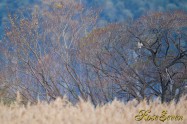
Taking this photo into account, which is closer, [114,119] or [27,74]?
[114,119]

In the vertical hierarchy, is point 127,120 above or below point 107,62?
below

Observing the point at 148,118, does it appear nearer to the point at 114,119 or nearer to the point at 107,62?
the point at 114,119

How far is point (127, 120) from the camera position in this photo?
4.27m

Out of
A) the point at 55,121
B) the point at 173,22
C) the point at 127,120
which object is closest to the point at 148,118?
the point at 127,120

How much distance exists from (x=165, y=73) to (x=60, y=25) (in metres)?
5.53

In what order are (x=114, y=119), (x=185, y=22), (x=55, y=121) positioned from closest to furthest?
(x=55, y=121) < (x=114, y=119) < (x=185, y=22)

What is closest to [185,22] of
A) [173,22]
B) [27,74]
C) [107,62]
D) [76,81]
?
[173,22]

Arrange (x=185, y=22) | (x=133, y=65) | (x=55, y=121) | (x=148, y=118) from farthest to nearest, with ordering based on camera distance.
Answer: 1. (x=133, y=65)
2. (x=185, y=22)
3. (x=148, y=118)
4. (x=55, y=121)

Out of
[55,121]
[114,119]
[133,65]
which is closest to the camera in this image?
[55,121]

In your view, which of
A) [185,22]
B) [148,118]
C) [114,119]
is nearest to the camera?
[114,119]

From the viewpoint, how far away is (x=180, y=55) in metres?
13.7

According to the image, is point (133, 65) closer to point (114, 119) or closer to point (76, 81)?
point (76, 81)

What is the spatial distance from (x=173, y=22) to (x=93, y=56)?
3730 mm

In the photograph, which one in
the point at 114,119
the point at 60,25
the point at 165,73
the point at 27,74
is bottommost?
the point at 114,119
